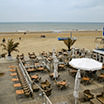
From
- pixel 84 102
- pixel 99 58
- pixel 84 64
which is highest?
pixel 84 64

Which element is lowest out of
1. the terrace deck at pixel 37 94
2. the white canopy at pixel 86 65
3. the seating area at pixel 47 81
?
the terrace deck at pixel 37 94

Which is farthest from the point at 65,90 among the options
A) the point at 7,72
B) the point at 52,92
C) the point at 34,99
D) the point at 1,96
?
the point at 7,72

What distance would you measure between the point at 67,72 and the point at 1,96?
5.96 m

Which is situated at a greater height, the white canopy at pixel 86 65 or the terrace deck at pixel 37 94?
the white canopy at pixel 86 65

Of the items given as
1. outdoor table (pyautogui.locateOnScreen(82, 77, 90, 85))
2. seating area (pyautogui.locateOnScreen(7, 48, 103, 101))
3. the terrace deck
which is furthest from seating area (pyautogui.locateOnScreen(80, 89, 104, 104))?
outdoor table (pyautogui.locateOnScreen(82, 77, 90, 85))

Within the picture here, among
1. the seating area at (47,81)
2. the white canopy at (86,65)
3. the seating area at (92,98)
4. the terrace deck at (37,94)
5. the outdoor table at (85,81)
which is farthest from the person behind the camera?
the outdoor table at (85,81)

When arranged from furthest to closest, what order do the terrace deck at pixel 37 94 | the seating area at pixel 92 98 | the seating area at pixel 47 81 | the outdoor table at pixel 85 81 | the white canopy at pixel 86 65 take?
the outdoor table at pixel 85 81
the seating area at pixel 47 81
the white canopy at pixel 86 65
the terrace deck at pixel 37 94
the seating area at pixel 92 98

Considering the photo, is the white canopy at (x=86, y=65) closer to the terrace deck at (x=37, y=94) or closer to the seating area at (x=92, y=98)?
the seating area at (x=92, y=98)

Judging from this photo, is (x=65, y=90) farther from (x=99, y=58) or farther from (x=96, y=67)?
(x=99, y=58)

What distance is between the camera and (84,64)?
26.1 ft

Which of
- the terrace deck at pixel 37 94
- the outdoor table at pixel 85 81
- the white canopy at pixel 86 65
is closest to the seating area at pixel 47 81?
the outdoor table at pixel 85 81

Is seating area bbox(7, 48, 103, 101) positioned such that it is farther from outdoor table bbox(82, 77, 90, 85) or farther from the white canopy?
the white canopy

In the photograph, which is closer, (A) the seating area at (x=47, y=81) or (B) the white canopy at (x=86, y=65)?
(B) the white canopy at (x=86, y=65)

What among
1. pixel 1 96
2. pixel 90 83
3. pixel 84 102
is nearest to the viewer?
pixel 84 102
